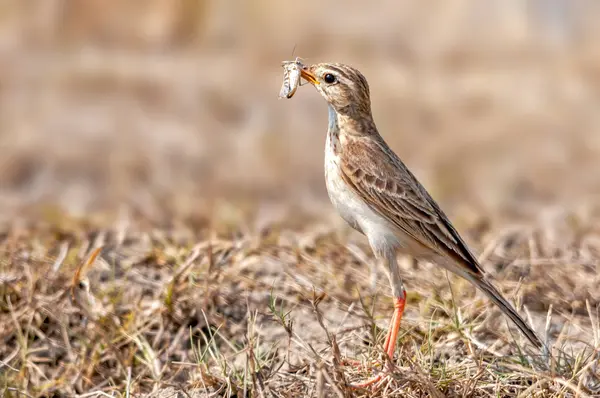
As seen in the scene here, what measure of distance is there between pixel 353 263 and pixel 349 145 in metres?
1.58

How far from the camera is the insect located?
459 cm

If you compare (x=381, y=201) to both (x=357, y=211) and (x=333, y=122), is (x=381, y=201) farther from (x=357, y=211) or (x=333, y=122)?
(x=333, y=122)

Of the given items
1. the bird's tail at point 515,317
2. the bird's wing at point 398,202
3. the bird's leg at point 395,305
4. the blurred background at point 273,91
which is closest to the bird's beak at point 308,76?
the bird's wing at point 398,202

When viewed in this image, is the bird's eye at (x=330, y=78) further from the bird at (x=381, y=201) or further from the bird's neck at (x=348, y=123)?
the bird's neck at (x=348, y=123)

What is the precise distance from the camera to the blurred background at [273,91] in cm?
990

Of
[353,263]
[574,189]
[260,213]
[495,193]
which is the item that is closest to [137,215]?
[260,213]

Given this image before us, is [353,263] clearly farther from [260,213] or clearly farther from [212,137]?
[212,137]

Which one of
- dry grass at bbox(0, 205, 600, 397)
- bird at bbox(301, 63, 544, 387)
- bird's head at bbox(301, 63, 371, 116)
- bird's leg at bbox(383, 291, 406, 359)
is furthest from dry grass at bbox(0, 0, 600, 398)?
bird's head at bbox(301, 63, 371, 116)

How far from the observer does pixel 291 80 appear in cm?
462

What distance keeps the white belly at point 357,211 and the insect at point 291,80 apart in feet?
1.16

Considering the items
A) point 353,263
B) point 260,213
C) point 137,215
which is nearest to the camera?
point 353,263

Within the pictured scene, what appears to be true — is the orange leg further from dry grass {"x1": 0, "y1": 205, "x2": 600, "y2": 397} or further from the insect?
the insect

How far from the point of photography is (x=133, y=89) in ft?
35.4

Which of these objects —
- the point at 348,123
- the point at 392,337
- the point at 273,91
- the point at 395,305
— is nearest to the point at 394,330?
the point at 392,337
